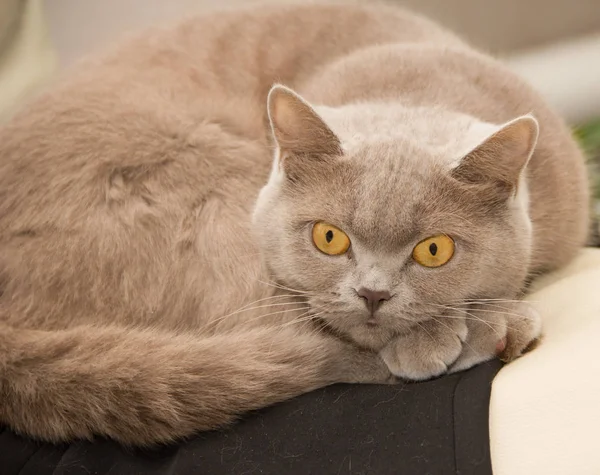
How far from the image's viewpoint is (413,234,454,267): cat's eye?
102 centimetres

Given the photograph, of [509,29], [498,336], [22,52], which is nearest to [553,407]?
[498,336]

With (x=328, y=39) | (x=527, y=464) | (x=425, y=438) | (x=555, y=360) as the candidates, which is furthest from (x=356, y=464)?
(x=328, y=39)

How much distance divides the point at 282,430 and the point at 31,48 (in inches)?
53.9

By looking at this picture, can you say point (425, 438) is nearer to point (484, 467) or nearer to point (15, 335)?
point (484, 467)

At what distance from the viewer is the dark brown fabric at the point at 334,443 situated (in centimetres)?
87

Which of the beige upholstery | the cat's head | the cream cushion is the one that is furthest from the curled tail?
the beige upholstery

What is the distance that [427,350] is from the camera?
1.04 m

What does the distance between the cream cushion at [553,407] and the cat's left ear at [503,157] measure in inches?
9.7

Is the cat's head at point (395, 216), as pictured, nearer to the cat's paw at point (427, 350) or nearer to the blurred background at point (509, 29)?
the cat's paw at point (427, 350)

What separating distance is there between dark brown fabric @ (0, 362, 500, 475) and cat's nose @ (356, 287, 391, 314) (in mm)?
129

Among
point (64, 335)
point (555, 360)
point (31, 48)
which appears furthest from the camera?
point (31, 48)

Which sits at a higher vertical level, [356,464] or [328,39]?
[328,39]

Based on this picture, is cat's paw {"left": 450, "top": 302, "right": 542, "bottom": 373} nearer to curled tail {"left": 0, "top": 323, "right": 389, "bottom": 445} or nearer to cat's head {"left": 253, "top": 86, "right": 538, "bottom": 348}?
cat's head {"left": 253, "top": 86, "right": 538, "bottom": 348}

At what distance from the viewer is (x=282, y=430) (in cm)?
96
